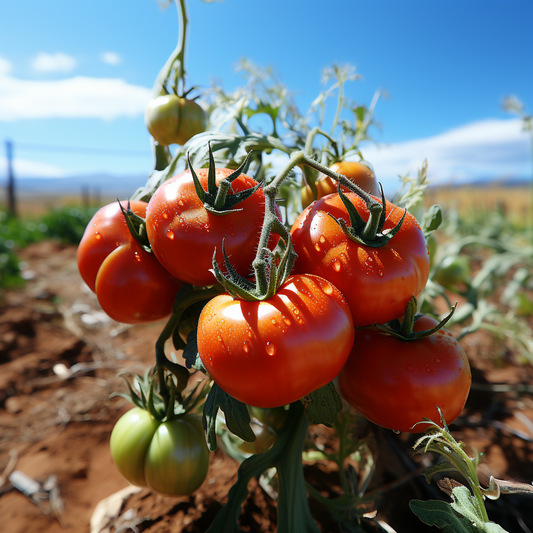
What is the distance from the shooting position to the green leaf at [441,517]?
60 cm

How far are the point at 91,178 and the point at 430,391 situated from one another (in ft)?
367

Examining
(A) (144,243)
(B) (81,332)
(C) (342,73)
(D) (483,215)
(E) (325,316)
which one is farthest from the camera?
(D) (483,215)

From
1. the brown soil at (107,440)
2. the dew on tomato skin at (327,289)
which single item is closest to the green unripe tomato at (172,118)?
the dew on tomato skin at (327,289)

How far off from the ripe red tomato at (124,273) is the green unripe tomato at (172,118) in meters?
0.28

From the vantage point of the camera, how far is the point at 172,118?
101 cm

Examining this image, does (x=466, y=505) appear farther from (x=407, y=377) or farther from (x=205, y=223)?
(x=205, y=223)

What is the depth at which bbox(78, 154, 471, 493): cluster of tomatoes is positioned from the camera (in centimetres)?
53

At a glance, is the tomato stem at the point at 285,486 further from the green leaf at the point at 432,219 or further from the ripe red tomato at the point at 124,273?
the green leaf at the point at 432,219

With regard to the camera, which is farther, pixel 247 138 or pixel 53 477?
pixel 53 477

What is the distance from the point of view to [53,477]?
51.9 inches

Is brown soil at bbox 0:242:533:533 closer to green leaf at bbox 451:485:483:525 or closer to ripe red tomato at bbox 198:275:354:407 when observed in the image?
green leaf at bbox 451:485:483:525

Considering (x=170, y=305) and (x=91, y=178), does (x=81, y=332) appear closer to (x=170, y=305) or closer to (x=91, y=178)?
(x=170, y=305)

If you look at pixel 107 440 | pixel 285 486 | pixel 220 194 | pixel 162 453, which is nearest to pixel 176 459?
pixel 162 453

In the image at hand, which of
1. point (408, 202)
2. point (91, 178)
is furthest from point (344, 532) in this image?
point (91, 178)
